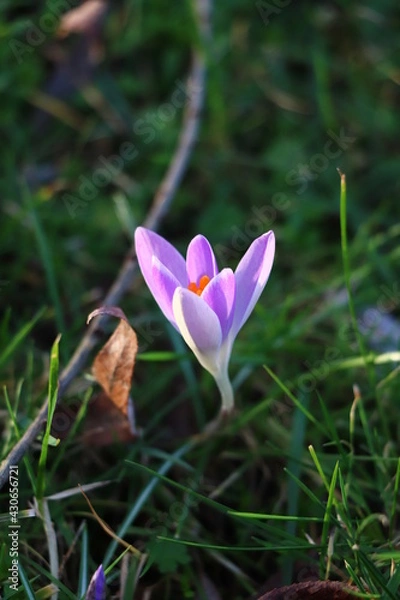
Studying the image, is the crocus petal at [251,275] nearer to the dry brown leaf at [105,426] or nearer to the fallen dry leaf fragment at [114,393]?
the fallen dry leaf fragment at [114,393]

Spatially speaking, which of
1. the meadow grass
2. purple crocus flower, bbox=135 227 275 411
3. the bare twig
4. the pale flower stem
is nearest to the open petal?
purple crocus flower, bbox=135 227 275 411

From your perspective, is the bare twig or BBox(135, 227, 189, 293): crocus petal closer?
BBox(135, 227, 189, 293): crocus petal

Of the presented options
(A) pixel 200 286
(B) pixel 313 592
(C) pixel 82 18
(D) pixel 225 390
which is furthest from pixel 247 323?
(C) pixel 82 18

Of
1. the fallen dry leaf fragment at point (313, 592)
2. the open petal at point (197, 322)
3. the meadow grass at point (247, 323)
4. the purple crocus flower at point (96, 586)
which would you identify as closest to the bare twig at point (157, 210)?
the meadow grass at point (247, 323)

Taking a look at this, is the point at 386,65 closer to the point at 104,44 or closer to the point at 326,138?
the point at 326,138

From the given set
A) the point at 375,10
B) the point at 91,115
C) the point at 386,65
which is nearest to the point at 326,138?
the point at 386,65

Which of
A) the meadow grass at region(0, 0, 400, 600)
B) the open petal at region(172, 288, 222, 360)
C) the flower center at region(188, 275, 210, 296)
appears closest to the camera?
the open petal at region(172, 288, 222, 360)

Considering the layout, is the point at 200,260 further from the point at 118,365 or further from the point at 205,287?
the point at 118,365

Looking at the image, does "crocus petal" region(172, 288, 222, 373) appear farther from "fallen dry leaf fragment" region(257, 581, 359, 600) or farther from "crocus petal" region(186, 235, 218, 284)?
"fallen dry leaf fragment" region(257, 581, 359, 600)

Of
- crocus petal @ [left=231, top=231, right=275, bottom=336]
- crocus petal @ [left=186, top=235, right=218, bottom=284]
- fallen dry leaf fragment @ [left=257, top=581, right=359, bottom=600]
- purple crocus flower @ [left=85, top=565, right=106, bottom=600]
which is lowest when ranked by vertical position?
fallen dry leaf fragment @ [left=257, top=581, right=359, bottom=600]

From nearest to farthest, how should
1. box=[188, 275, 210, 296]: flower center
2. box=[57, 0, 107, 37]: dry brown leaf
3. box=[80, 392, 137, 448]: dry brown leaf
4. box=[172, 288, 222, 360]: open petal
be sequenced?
box=[172, 288, 222, 360]: open petal < box=[188, 275, 210, 296]: flower center < box=[80, 392, 137, 448]: dry brown leaf < box=[57, 0, 107, 37]: dry brown leaf
